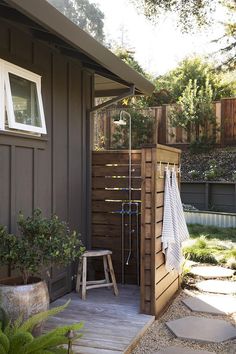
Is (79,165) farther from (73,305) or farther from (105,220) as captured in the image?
(73,305)

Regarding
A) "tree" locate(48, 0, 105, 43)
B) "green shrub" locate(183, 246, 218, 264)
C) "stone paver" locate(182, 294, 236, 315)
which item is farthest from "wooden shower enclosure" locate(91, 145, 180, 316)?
"tree" locate(48, 0, 105, 43)

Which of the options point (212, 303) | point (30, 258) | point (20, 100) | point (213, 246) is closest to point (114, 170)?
point (20, 100)

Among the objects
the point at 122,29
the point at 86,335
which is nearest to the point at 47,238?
the point at 86,335

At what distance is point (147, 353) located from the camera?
11.2 feet

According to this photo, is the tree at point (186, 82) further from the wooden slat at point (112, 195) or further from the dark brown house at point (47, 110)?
the dark brown house at point (47, 110)

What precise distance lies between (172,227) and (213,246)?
3107 mm

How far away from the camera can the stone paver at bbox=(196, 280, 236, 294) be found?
5.17 meters

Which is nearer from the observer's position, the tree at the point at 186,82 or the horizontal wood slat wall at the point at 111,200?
the horizontal wood slat wall at the point at 111,200

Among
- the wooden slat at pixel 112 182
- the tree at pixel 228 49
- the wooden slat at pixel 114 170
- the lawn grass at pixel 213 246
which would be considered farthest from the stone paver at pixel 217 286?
the tree at pixel 228 49

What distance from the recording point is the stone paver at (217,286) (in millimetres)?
5168

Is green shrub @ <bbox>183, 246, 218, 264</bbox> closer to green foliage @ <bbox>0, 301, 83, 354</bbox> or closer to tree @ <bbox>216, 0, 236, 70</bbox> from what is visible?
green foliage @ <bbox>0, 301, 83, 354</bbox>

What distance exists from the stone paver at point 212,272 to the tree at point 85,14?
26257 millimetres

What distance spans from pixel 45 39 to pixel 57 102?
616 millimetres

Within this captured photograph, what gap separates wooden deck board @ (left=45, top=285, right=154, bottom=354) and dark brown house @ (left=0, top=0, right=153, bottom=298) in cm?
36
